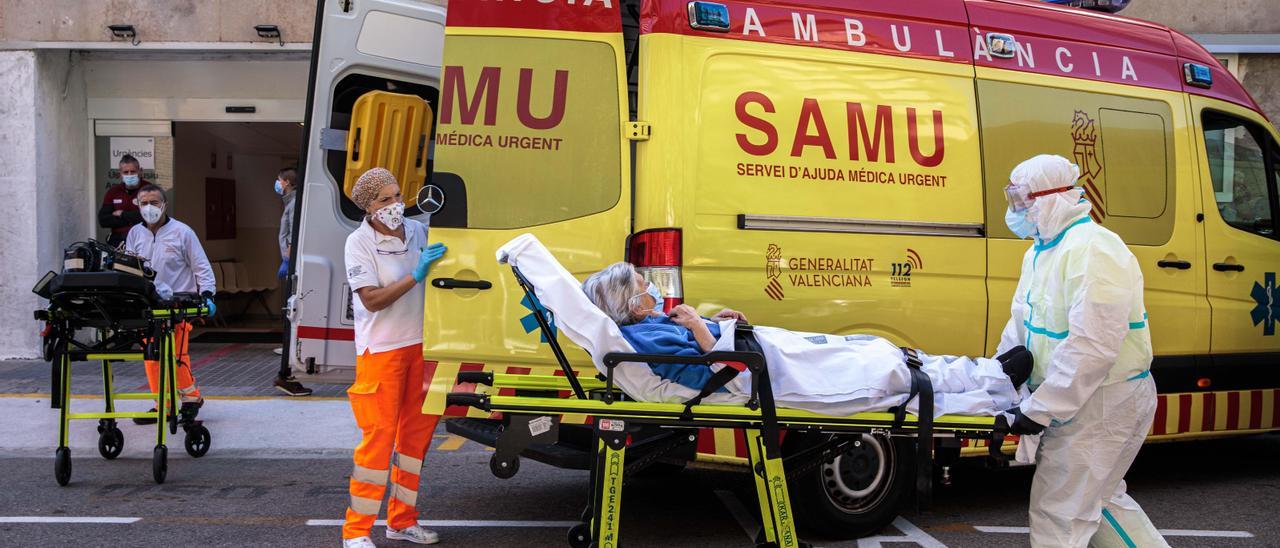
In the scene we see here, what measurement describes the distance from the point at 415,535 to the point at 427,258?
1323mm

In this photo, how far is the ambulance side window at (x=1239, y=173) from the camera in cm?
604

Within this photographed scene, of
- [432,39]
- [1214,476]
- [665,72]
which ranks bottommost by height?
[1214,476]

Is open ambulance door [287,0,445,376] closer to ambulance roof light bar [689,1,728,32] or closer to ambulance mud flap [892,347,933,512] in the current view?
ambulance roof light bar [689,1,728,32]

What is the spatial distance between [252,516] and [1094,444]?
4007mm

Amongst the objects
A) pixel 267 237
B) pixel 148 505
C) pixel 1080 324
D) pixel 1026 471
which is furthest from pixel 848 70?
pixel 267 237

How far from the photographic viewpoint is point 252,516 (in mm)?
5484

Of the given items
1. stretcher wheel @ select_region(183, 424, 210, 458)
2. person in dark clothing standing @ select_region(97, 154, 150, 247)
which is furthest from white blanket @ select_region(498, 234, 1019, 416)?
person in dark clothing standing @ select_region(97, 154, 150, 247)

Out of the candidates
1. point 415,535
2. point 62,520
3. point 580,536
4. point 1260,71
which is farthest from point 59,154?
point 1260,71

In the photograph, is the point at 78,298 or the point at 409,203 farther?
the point at 409,203

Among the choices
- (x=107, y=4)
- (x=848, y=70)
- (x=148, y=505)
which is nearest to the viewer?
(x=848, y=70)

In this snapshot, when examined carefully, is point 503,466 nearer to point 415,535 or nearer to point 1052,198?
point 415,535

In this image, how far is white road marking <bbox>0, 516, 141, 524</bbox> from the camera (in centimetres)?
533

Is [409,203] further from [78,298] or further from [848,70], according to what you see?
[848,70]

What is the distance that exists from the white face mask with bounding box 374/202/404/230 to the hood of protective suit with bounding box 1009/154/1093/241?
105 inches
